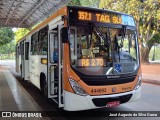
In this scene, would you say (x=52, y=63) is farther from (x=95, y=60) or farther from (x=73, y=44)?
(x=95, y=60)

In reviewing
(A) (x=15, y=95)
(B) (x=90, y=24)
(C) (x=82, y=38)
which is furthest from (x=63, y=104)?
(A) (x=15, y=95)

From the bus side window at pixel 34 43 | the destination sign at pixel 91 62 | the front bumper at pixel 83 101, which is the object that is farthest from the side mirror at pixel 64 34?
the bus side window at pixel 34 43

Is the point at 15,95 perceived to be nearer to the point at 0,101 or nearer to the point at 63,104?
the point at 0,101

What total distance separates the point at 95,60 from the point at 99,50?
31 centimetres

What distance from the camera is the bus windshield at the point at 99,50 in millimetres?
6230

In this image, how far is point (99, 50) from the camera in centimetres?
644

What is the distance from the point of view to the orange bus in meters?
6.10

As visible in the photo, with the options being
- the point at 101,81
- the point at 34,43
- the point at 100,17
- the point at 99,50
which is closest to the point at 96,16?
the point at 100,17

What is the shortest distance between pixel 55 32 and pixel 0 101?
131 inches

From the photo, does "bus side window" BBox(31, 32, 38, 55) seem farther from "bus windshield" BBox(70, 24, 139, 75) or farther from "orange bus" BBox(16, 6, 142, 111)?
"bus windshield" BBox(70, 24, 139, 75)

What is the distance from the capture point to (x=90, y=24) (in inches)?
252

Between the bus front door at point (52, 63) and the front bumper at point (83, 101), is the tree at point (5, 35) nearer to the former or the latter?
the bus front door at point (52, 63)

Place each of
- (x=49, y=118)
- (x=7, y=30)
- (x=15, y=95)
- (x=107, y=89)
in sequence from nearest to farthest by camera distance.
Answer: (x=107, y=89) → (x=49, y=118) → (x=15, y=95) → (x=7, y=30)

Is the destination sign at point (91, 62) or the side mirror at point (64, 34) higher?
the side mirror at point (64, 34)
